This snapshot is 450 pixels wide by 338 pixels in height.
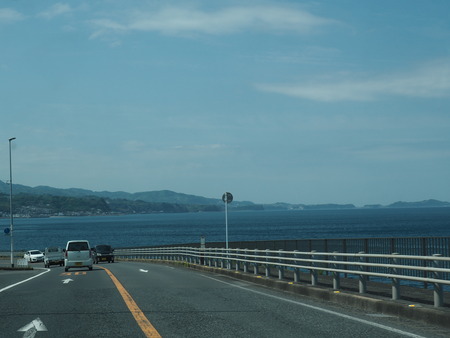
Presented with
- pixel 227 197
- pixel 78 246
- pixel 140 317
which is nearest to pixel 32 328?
pixel 140 317

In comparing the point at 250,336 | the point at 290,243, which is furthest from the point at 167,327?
the point at 290,243

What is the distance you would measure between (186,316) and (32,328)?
9.33 feet

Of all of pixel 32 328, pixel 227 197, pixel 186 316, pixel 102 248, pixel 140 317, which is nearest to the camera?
pixel 32 328

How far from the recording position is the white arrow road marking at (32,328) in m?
10.3

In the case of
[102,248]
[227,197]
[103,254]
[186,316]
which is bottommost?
[103,254]

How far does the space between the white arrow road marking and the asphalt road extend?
2 centimetres

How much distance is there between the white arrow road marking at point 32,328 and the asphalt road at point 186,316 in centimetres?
2

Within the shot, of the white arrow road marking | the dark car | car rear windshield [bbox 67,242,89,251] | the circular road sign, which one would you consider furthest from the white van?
the white arrow road marking

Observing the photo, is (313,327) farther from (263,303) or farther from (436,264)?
(263,303)

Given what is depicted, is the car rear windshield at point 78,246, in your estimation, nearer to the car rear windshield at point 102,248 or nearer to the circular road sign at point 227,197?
the circular road sign at point 227,197

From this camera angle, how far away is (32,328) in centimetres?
1102

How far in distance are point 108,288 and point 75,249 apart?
17.8 meters

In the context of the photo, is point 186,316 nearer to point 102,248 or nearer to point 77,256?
point 77,256

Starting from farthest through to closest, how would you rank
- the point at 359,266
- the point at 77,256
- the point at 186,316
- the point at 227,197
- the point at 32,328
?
the point at 77,256 < the point at 227,197 < the point at 359,266 < the point at 186,316 < the point at 32,328
